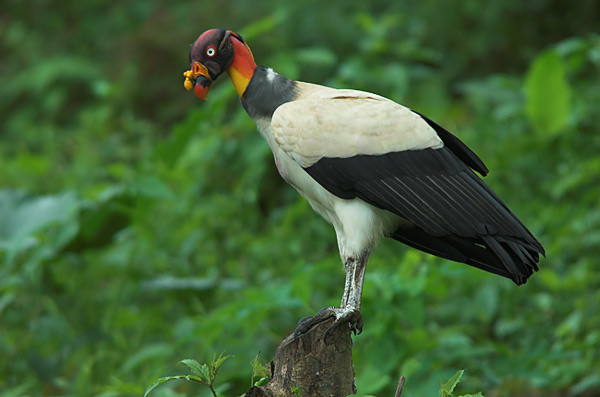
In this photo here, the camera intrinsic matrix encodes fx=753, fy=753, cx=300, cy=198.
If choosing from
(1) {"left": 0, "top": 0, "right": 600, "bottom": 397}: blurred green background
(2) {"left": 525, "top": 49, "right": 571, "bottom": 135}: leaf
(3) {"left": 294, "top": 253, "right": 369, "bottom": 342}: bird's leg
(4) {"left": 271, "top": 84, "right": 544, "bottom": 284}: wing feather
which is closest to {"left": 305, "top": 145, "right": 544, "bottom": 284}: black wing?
(4) {"left": 271, "top": 84, "right": 544, "bottom": 284}: wing feather

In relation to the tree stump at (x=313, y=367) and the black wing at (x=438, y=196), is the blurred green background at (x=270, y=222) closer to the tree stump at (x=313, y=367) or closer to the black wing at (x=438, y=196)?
the tree stump at (x=313, y=367)

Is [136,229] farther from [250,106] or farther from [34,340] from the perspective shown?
[250,106]

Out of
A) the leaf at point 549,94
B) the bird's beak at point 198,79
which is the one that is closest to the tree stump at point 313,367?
the bird's beak at point 198,79

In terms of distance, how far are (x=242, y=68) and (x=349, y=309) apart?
3.42 feet

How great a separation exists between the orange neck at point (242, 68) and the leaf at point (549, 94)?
384 cm

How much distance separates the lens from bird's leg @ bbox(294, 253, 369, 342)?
2822 millimetres

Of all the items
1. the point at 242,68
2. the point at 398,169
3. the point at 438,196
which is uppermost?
the point at 242,68

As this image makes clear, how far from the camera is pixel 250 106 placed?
304 cm

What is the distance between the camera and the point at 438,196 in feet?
9.34

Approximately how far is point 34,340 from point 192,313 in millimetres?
1113

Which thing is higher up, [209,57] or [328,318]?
[209,57]

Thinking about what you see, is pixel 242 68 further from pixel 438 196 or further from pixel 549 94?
pixel 549 94

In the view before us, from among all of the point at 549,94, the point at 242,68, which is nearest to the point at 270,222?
the point at 549,94

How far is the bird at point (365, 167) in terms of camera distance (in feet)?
9.24
